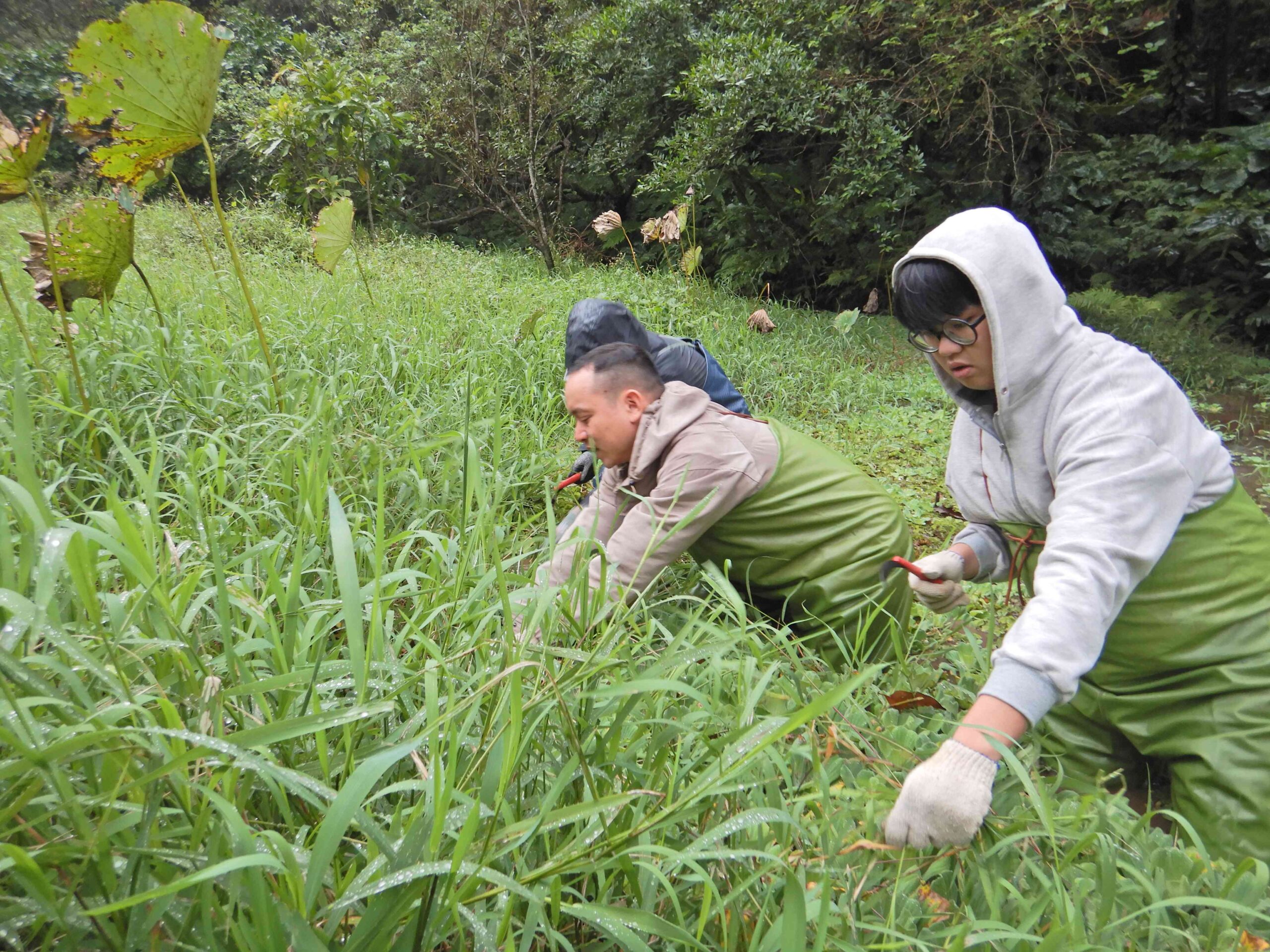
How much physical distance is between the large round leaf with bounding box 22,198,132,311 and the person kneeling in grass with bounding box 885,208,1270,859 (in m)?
2.16

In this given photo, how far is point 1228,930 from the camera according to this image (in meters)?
1.03

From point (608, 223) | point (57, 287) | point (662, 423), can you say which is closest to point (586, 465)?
point (662, 423)

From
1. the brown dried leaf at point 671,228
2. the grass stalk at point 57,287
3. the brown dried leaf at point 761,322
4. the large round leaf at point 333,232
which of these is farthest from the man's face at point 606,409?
the brown dried leaf at point 671,228

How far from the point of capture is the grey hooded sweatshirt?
3.97ft

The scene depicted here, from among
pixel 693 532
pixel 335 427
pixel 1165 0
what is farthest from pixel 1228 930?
pixel 1165 0

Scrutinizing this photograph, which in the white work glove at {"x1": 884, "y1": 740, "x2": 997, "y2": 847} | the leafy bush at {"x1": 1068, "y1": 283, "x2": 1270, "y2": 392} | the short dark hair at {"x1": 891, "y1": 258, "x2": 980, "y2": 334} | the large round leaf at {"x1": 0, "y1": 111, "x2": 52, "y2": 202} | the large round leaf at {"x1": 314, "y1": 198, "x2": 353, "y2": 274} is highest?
the large round leaf at {"x1": 0, "y1": 111, "x2": 52, "y2": 202}

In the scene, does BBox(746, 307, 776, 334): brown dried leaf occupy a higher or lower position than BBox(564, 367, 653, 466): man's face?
lower

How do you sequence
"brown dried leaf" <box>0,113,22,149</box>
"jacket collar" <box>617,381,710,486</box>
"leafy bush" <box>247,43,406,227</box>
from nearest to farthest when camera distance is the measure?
"brown dried leaf" <box>0,113,22,149</box> < "jacket collar" <box>617,381,710,486</box> < "leafy bush" <box>247,43,406,227</box>

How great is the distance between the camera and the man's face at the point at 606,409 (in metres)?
2.14

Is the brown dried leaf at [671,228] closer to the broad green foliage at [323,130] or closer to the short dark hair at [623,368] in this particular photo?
the broad green foliage at [323,130]

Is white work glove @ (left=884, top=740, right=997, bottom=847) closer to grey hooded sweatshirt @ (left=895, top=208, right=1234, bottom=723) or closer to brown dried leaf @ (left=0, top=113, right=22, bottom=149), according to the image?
grey hooded sweatshirt @ (left=895, top=208, right=1234, bottom=723)

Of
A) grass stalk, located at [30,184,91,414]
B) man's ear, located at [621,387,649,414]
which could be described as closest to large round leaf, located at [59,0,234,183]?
grass stalk, located at [30,184,91,414]

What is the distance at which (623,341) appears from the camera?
10.6ft

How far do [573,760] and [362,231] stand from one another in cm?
1037
